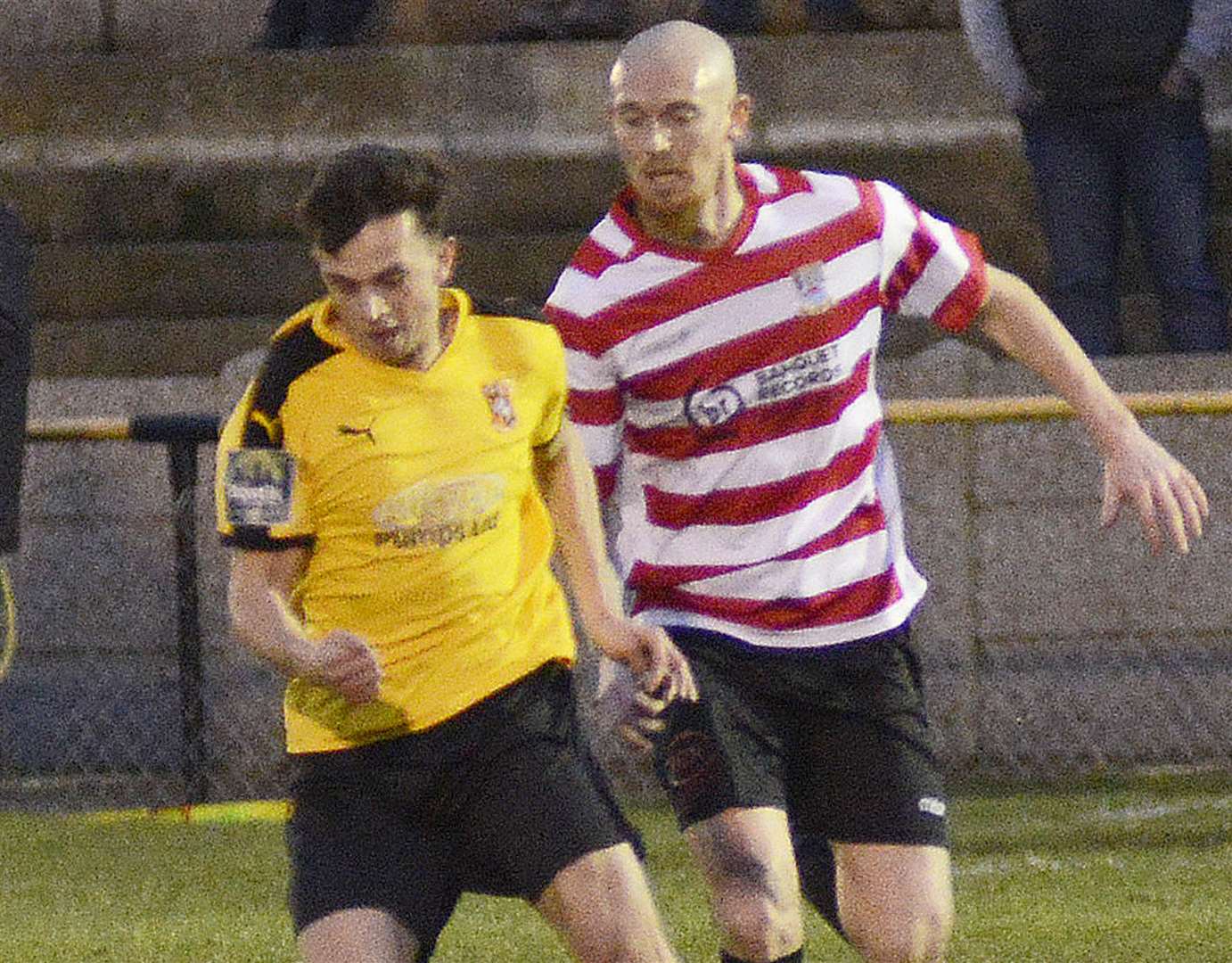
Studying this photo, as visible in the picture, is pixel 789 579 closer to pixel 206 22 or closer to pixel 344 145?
pixel 344 145

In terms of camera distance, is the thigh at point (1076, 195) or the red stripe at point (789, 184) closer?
the red stripe at point (789, 184)

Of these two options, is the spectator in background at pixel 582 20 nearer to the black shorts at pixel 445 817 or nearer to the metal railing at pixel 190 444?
the metal railing at pixel 190 444

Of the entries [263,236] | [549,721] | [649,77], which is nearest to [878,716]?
[549,721]

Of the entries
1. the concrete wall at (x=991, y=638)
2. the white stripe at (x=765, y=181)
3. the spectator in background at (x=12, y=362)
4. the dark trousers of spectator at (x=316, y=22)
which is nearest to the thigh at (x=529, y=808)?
the white stripe at (x=765, y=181)

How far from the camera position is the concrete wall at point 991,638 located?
778cm

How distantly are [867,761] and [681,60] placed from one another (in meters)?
1.26

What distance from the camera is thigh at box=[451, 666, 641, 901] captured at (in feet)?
13.6

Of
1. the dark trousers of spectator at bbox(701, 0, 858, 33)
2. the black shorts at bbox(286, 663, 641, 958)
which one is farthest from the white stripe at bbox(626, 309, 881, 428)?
the dark trousers of spectator at bbox(701, 0, 858, 33)

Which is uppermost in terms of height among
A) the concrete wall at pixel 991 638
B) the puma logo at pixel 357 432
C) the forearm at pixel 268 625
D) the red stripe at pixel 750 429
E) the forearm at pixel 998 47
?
the forearm at pixel 998 47

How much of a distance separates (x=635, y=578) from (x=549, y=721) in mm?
590

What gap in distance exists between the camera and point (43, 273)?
10.1 metres

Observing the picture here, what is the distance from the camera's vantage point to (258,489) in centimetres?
411

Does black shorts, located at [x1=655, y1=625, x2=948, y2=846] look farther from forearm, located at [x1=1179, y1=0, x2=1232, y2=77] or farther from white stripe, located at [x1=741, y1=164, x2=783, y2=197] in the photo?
forearm, located at [x1=1179, y1=0, x2=1232, y2=77]

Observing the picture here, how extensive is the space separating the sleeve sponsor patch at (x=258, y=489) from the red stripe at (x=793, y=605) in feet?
2.93
